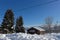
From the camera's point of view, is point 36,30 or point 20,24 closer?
point 20,24

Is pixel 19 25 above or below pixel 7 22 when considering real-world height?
below

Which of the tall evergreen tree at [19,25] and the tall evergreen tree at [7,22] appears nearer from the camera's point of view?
the tall evergreen tree at [7,22]

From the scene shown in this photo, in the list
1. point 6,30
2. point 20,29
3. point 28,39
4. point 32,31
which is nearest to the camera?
point 28,39

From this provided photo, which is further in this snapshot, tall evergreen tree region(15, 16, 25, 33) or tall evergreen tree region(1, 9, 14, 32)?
tall evergreen tree region(15, 16, 25, 33)

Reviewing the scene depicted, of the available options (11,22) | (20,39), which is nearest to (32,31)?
(11,22)

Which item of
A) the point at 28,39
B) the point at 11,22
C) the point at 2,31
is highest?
the point at 11,22

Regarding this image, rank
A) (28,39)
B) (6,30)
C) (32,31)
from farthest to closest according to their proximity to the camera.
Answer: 1. (32,31)
2. (6,30)
3. (28,39)

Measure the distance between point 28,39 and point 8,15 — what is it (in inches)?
938

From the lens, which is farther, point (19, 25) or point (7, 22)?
point (19, 25)

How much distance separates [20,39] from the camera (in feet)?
36.7

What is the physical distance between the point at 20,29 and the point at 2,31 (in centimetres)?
552

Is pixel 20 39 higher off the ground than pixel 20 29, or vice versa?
pixel 20 29

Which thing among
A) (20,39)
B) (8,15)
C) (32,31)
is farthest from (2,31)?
(20,39)

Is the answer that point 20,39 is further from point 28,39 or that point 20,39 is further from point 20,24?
point 20,24
